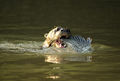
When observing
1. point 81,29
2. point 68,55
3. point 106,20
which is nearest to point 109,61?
point 68,55

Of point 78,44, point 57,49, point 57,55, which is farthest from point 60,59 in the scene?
point 78,44

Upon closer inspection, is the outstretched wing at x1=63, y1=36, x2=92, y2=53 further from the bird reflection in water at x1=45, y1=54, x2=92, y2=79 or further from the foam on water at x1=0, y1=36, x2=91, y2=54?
the bird reflection in water at x1=45, y1=54, x2=92, y2=79

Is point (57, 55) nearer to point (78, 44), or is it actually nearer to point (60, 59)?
point (60, 59)

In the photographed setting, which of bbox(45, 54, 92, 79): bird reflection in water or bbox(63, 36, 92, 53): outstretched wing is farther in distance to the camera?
bbox(63, 36, 92, 53): outstretched wing

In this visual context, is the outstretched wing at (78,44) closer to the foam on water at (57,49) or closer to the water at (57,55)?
the foam on water at (57,49)

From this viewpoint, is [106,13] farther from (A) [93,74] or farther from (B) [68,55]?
(A) [93,74]

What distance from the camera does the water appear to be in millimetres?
8289

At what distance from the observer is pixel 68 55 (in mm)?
10297

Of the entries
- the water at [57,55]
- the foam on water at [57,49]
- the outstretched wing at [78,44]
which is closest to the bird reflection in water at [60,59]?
the water at [57,55]

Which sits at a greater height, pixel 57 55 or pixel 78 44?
pixel 78 44

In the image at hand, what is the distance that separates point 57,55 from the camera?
33.9 feet

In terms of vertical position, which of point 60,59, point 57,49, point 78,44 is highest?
point 78,44

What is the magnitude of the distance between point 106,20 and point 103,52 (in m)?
7.49

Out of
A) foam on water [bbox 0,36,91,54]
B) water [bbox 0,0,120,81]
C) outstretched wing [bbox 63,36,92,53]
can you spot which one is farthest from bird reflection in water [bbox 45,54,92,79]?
outstretched wing [bbox 63,36,92,53]
